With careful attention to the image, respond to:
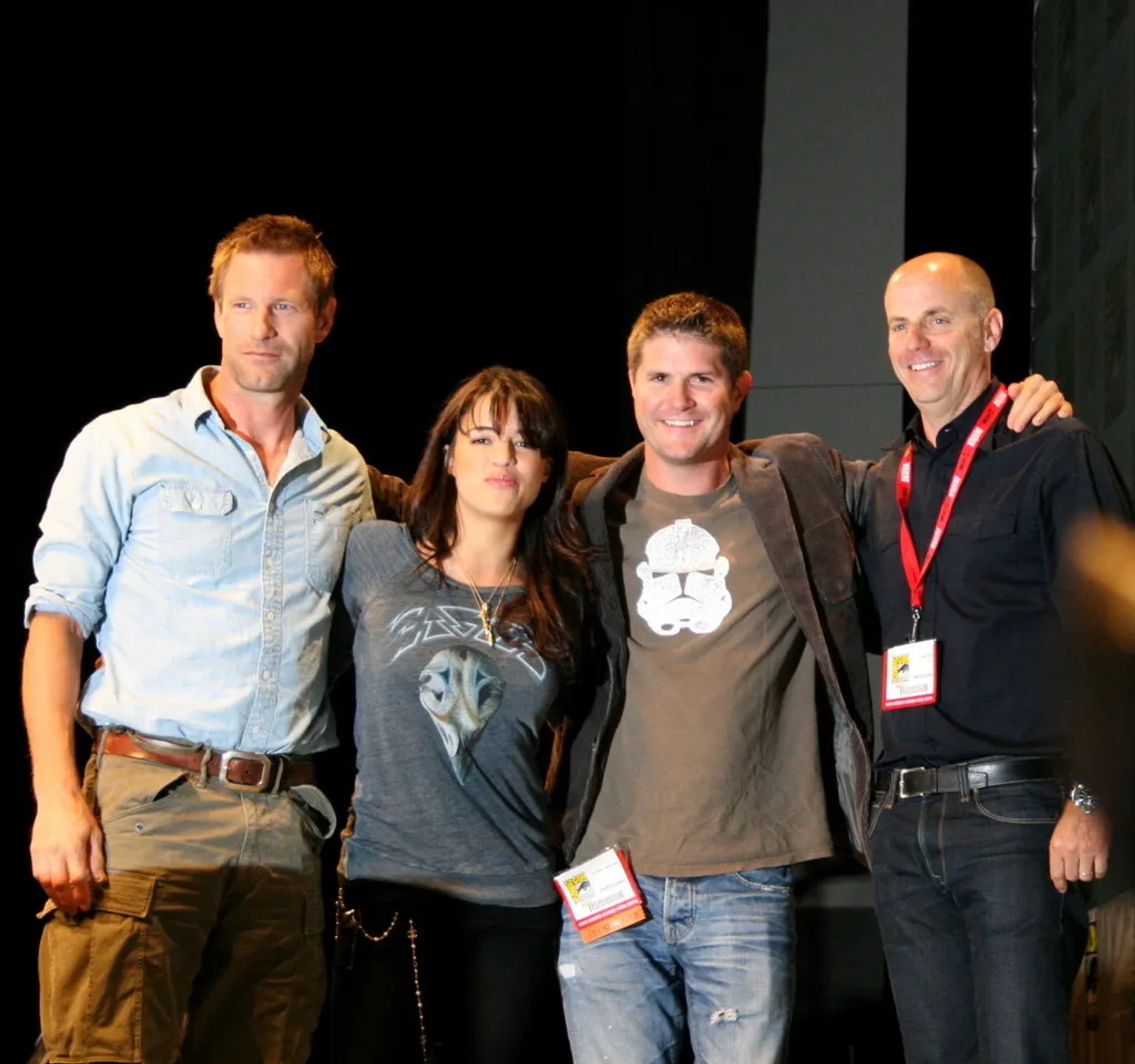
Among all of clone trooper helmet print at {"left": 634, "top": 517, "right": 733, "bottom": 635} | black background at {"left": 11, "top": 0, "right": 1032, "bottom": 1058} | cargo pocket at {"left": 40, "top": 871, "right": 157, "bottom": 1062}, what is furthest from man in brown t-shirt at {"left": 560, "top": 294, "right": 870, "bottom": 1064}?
black background at {"left": 11, "top": 0, "right": 1032, "bottom": 1058}

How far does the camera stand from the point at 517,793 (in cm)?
256

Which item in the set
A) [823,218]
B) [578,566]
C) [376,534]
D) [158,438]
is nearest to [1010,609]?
[578,566]

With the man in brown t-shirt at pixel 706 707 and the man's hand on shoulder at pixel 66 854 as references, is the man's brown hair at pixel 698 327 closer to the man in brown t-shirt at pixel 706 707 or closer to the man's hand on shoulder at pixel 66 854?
the man in brown t-shirt at pixel 706 707

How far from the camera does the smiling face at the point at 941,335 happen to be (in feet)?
8.96

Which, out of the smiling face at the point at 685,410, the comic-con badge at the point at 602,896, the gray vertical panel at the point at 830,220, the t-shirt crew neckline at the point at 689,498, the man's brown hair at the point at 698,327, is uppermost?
the gray vertical panel at the point at 830,220

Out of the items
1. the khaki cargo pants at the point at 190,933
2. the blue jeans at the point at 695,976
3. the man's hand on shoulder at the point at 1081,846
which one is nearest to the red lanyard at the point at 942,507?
the man's hand on shoulder at the point at 1081,846

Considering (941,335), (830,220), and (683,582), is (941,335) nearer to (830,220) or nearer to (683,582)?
(683,582)

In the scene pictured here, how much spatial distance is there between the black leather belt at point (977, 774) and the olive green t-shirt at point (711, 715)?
172mm

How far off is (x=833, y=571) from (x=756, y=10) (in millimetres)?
2416

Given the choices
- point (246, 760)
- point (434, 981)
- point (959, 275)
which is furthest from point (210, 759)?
point (959, 275)

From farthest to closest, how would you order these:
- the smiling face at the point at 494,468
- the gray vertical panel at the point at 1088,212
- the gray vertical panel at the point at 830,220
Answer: the gray vertical panel at the point at 1088,212, the gray vertical panel at the point at 830,220, the smiling face at the point at 494,468

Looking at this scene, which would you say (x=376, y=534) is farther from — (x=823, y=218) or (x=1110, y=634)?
(x=823, y=218)

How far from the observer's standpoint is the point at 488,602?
8.63 ft

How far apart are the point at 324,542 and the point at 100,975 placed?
0.80 meters
